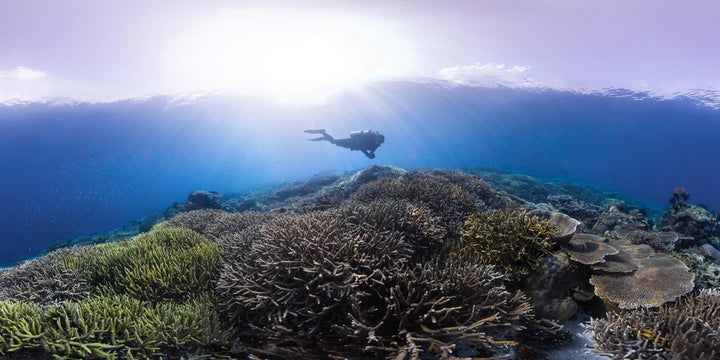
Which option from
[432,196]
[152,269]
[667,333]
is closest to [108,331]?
[152,269]

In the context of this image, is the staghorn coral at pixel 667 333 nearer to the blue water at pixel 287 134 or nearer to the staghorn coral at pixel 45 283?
the staghorn coral at pixel 45 283

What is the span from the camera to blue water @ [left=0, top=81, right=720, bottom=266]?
54.3 meters

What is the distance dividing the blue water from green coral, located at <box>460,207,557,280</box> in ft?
165

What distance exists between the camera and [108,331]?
3.24m

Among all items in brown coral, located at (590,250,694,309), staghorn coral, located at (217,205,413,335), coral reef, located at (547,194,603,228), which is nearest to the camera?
staghorn coral, located at (217,205,413,335)

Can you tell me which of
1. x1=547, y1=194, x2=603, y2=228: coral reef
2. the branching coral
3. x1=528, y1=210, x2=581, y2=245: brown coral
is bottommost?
x1=547, y1=194, x2=603, y2=228: coral reef

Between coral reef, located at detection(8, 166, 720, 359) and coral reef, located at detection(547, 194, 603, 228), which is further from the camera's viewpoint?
coral reef, located at detection(547, 194, 603, 228)

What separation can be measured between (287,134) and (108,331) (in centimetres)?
10197

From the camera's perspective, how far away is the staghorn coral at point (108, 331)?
302 centimetres

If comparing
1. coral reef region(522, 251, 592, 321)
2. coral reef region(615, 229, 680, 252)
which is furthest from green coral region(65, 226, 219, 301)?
coral reef region(615, 229, 680, 252)

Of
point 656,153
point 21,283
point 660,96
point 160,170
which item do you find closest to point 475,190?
point 21,283

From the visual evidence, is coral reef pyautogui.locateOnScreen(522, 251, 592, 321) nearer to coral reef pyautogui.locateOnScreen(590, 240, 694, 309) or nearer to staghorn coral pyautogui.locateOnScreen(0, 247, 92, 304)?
coral reef pyautogui.locateOnScreen(590, 240, 694, 309)

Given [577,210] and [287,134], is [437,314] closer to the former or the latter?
[577,210]

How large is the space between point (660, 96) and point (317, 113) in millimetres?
64056
